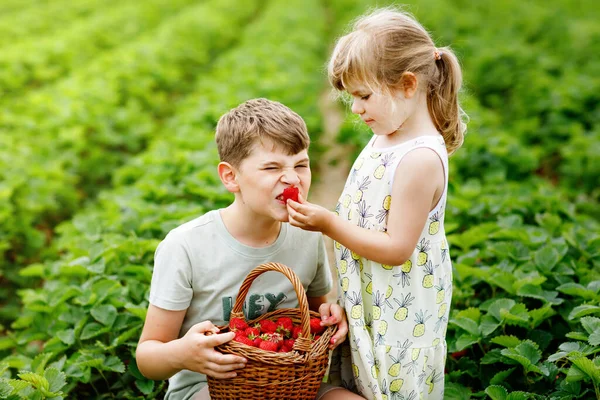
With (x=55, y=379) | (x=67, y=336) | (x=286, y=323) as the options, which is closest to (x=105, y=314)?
(x=67, y=336)

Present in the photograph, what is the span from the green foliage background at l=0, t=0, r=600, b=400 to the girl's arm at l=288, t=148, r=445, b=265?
23.3 inches

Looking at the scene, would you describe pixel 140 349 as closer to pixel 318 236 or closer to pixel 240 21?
pixel 318 236

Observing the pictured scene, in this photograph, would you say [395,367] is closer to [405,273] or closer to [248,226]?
[405,273]

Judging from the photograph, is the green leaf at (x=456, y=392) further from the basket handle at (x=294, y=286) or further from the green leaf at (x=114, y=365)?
the green leaf at (x=114, y=365)

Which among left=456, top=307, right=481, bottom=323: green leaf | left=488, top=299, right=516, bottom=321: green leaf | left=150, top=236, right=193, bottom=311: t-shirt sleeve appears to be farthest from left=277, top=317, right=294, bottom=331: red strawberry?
left=488, top=299, right=516, bottom=321: green leaf

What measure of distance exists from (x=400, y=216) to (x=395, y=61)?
512mm

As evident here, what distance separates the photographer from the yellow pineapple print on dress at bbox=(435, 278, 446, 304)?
7.05 feet

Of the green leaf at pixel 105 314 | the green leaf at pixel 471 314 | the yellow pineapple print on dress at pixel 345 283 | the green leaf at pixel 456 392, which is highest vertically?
the yellow pineapple print on dress at pixel 345 283

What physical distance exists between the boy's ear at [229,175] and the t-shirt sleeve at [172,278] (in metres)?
0.28

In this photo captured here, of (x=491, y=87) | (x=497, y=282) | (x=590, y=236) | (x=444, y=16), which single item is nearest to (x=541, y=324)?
(x=497, y=282)

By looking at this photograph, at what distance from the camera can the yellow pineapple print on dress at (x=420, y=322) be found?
210 centimetres

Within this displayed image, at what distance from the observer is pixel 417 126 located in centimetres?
208

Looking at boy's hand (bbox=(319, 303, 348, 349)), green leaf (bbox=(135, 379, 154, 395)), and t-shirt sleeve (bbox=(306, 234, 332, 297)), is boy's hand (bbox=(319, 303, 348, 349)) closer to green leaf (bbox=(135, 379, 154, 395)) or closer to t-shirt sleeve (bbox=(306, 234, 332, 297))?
t-shirt sleeve (bbox=(306, 234, 332, 297))

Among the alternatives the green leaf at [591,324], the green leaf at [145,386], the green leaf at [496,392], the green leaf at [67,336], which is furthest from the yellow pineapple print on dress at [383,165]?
the green leaf at [67,336]
